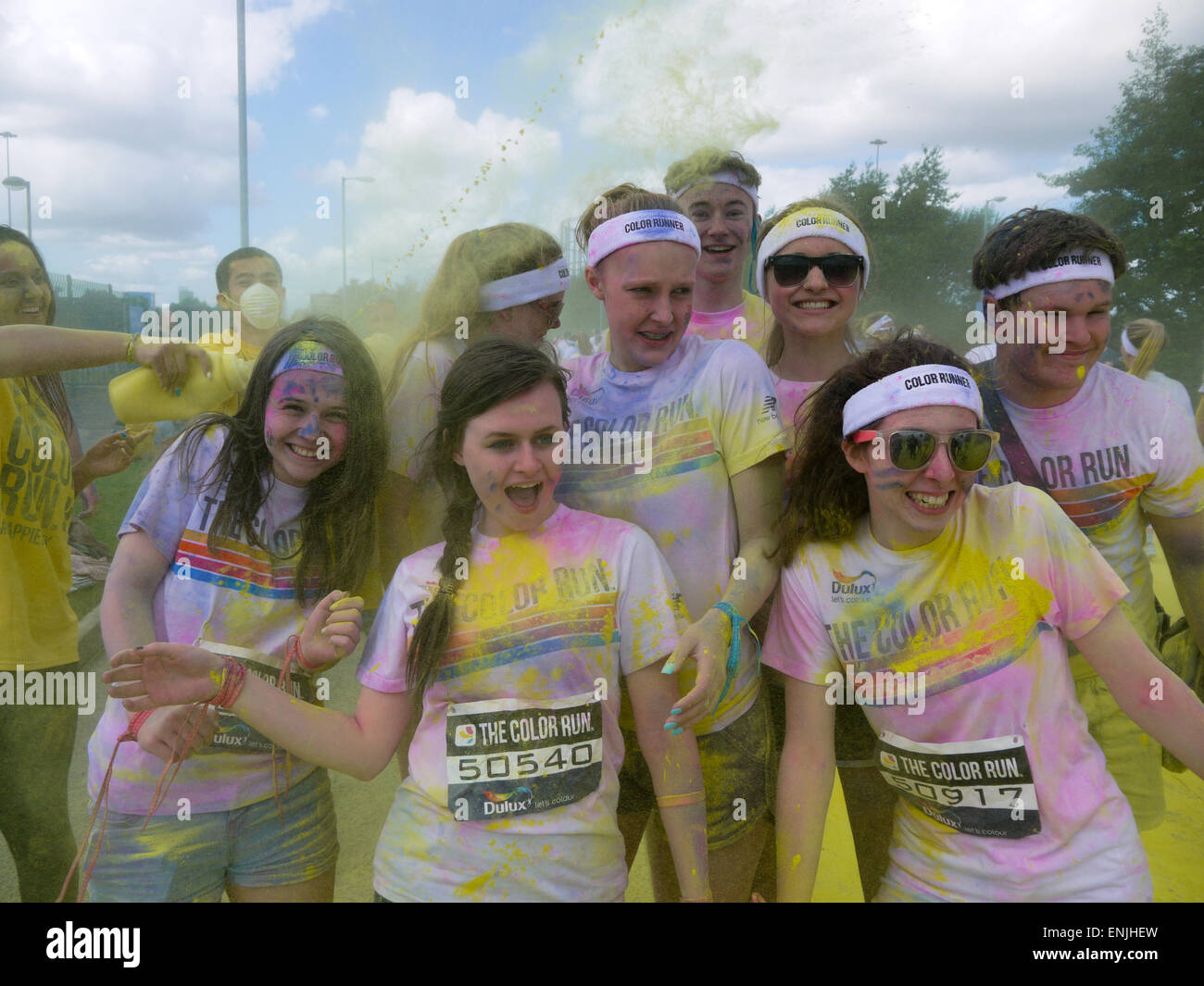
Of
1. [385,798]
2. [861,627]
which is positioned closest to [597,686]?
[861,627]

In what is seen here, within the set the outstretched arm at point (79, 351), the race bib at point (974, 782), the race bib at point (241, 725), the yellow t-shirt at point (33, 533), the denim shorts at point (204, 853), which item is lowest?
the denim shorts at point (204, 853)

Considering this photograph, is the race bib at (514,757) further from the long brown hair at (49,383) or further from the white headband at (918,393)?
the long brown hair at (49,383)

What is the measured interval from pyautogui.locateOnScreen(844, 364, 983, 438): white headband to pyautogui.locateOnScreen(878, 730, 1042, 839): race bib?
734 mm

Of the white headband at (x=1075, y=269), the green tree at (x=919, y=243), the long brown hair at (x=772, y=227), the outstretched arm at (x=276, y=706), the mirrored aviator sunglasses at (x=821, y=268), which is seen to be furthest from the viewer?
the green tree at (x=919, y=243)

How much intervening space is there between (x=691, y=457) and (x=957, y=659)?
0.76 m

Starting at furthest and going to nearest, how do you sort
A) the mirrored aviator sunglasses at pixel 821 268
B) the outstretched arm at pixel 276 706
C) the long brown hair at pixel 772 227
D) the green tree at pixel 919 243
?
the green tree at pixel 919 243
the long brown hair at pixel 772 227
the mirrored aviator sunglasses at pixel 821 268
the outstretched arm at pixel 276 706

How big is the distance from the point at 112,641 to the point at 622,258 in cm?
155

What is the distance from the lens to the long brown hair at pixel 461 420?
1925mm

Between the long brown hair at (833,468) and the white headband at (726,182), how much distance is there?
0.91 meters

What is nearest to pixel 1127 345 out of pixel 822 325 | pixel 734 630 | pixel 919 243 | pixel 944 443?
pixel 919 243

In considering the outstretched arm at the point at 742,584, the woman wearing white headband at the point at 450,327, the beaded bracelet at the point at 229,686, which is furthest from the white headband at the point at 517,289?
the beaded bracelet at the point at 229,686

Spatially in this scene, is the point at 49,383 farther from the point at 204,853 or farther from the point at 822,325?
the point at 822,325

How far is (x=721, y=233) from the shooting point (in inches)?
108
